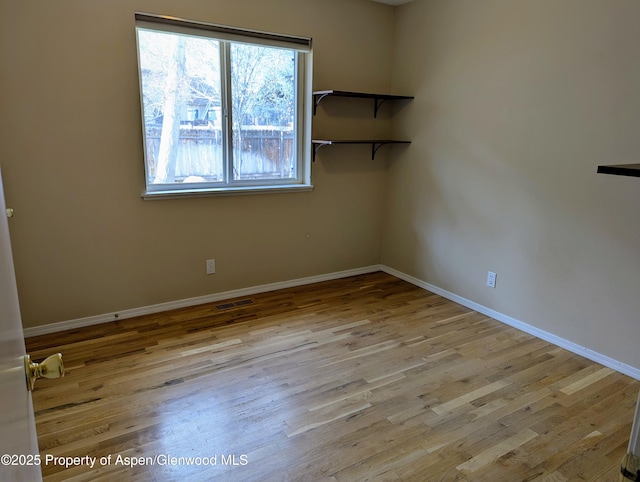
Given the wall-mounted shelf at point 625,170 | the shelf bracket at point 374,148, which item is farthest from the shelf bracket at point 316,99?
the wall-mounted shelf at point 625,170

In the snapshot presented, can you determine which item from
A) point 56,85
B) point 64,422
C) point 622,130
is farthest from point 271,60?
point 64,422

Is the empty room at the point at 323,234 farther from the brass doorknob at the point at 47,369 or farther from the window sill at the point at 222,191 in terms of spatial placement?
the brass doorknob at the point at 47,369

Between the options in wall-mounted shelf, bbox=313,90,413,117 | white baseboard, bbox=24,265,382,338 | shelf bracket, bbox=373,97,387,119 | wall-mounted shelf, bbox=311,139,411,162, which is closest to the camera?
white baseboard, bbox=24,265,382,338

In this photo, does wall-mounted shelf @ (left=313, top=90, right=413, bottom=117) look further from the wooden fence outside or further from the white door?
Answer: the white door

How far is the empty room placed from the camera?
2086mm

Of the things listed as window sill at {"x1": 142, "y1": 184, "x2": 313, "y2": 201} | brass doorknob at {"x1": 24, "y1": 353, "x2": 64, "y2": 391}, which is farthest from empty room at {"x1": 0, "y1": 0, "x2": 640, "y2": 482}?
brass doorknob at {"x1": 24, "y1": 353, "x2": 64, "y2": 391}

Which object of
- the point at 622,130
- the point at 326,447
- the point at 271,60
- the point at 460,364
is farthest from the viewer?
the point at 271,60

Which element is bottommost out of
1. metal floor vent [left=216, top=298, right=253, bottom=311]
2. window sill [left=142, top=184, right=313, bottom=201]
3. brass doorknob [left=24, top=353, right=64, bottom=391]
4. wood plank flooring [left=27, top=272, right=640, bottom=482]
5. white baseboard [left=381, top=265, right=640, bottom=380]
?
wood plank flooring [left=27, top=272, right=640, bottom=482]

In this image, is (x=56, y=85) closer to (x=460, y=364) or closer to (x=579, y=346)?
(x=460, y=364)

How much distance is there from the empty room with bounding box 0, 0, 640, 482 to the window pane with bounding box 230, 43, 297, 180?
2 centimetres

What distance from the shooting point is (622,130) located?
253cm

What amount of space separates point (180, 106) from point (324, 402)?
91.4 inches

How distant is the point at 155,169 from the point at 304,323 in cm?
158

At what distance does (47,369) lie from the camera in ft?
2.83
